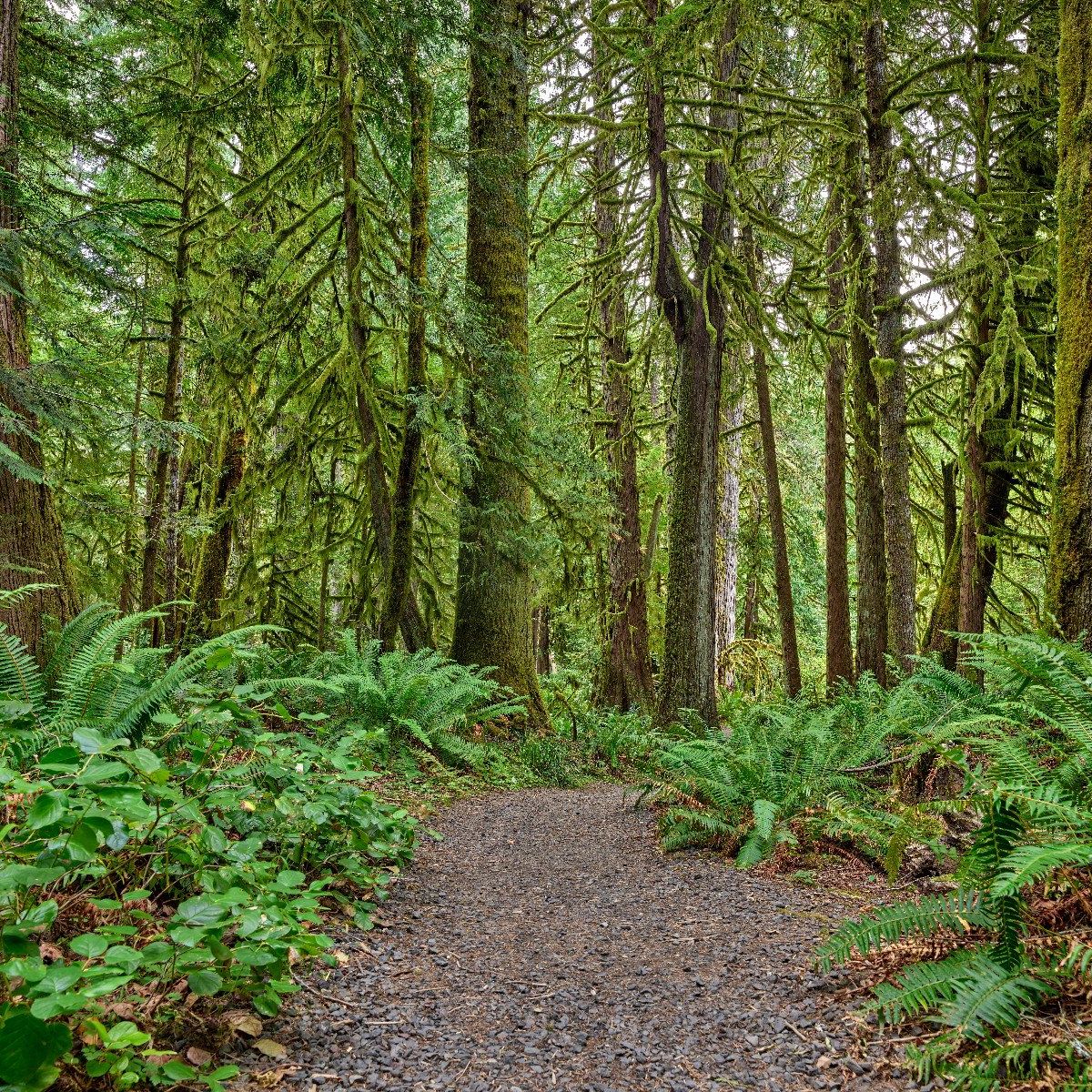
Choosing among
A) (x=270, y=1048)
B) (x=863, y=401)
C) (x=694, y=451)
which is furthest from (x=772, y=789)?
(x=863, y=401)

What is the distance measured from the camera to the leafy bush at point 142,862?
5.62 ft

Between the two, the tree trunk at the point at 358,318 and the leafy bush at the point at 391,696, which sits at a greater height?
the tree trunk at the point at 358,318

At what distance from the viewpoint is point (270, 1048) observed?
2105 mm

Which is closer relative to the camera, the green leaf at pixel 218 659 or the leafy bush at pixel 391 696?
the green leaf at pixel 218 659

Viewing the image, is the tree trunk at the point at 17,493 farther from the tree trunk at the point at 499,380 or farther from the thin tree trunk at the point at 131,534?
the tree trunk at the point at 499,380

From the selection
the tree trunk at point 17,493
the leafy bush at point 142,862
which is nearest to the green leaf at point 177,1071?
the leafy bush at point 142,862

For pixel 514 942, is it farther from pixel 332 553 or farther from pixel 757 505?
pixel 757 505

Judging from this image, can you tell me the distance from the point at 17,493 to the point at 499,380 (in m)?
4.22

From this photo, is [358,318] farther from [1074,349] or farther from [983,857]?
[983,857]

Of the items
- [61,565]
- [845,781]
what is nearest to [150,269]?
[61,565]

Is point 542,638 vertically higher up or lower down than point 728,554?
lower down

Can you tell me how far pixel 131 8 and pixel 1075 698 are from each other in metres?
8.48

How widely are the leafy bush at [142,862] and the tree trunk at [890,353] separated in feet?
20.7

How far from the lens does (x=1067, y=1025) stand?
188cm
